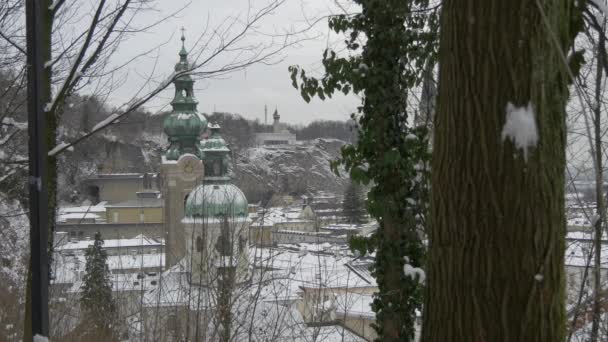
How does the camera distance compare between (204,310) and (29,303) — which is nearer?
(29,303)

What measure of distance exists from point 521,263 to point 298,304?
6.42 meters

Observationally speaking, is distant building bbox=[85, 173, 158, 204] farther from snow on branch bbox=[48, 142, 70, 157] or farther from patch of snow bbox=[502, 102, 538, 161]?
patch of snow bbox=[502, 102, 538, 161]

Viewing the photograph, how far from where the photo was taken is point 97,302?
7.82 meters

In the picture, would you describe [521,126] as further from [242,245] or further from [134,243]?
[134,243]

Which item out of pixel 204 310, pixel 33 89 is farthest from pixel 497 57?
pixel 204 310

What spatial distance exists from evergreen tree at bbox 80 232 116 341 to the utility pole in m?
2.88

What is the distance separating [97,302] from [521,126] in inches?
256

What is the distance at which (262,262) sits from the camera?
6289 mm

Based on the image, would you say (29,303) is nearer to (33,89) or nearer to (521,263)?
(33,89)

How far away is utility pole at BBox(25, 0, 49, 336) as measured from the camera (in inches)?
139

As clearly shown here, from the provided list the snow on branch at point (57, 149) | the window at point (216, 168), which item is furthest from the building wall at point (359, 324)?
the window at point (216, 168)

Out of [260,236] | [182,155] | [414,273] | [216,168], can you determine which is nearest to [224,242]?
[260,236]

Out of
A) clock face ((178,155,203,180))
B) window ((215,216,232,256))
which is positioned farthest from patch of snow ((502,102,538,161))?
clock face ((178,155,203,180))

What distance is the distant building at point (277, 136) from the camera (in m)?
40.0
